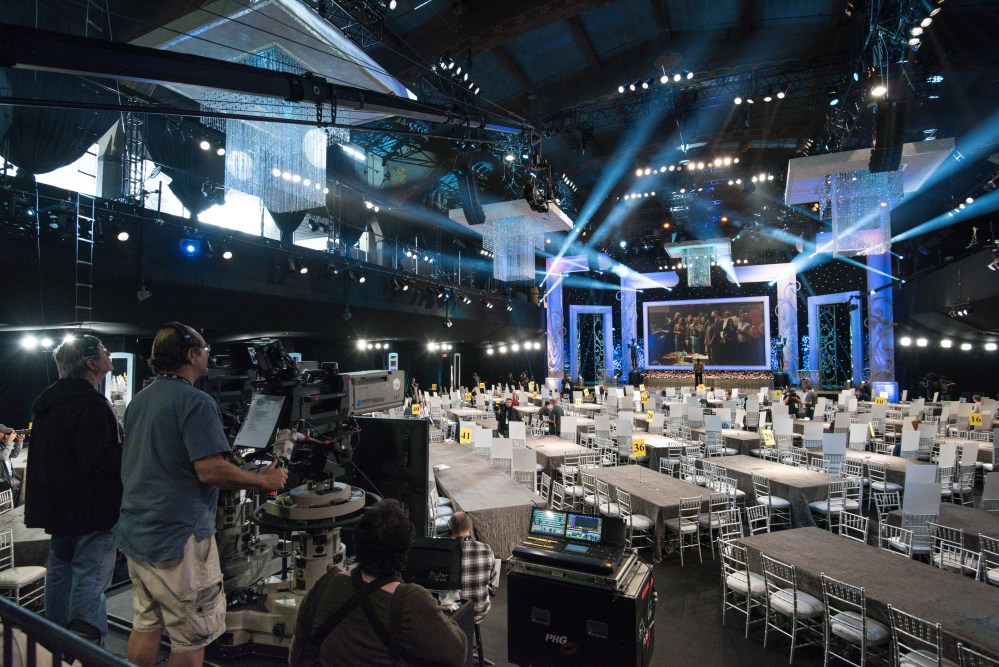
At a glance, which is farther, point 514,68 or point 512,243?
point 512,243

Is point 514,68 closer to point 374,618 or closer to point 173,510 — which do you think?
point 173,510

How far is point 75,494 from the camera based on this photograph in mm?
2404

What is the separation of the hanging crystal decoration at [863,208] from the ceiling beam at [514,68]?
695 centimetres

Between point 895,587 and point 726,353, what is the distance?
23.9 meters

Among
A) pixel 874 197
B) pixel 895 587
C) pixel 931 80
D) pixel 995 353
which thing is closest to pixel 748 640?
pixel 895 587

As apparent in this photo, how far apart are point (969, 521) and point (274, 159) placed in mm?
9146

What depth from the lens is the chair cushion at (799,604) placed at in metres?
3.77

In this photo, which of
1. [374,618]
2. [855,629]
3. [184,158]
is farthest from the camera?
[184,158]

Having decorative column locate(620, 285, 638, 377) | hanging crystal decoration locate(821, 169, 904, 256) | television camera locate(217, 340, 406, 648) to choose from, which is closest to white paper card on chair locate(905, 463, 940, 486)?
television camera locate(217, 340, 406, 648)

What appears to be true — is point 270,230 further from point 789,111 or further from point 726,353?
point 726,353

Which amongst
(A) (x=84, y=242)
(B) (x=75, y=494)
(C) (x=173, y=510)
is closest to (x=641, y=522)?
(C) (x=173, y=510)

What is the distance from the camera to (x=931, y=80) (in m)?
9.00

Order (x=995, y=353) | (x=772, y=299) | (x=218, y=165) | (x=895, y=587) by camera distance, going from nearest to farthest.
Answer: (x=895, y=587)
(x=218, y=165)
(x=995, y=353)
(x=772, y=299)

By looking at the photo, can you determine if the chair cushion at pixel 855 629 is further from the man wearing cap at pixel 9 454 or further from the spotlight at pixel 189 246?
the spotlight at pixel 189 246
